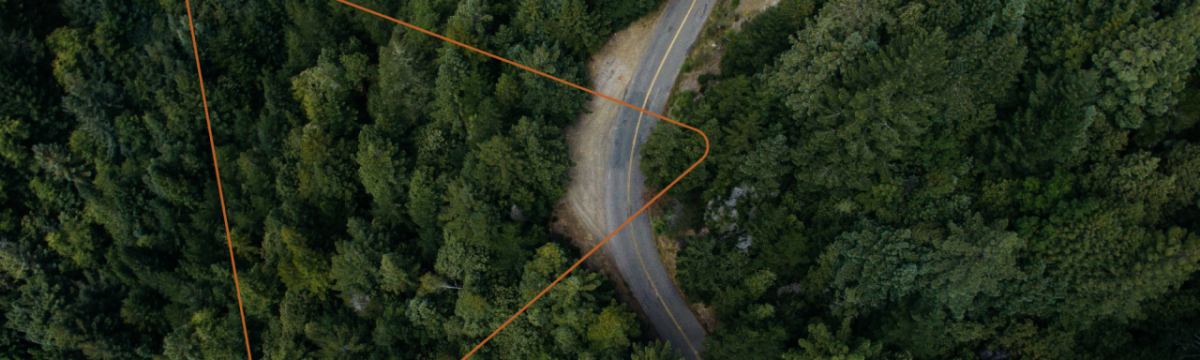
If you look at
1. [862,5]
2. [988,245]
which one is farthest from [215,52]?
[988,245]

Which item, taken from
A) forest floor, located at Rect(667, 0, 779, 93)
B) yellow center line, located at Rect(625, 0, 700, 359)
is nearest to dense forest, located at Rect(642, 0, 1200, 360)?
forest floor, located at Rect(667, 0, 779, 93)

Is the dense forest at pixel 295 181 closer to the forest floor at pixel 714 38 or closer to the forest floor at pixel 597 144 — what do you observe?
the forest floor at pixel 597 144

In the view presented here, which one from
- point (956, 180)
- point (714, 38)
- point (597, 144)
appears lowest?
point (597, 144)

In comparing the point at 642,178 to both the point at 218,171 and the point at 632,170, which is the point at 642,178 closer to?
the point at 632,170

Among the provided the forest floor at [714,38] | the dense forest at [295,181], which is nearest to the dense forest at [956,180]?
the forest floor at [714,38]

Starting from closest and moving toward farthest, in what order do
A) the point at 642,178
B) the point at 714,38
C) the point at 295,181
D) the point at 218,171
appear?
the point at 714,38 < the point at 642,178 < the point at 295,181 < the point at 218,171

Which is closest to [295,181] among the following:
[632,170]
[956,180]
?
[632,170]

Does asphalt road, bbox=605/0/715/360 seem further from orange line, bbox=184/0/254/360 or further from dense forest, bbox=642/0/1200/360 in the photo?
orange line, bbox=184/0/254/360

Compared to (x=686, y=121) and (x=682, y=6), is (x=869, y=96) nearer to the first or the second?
(x=686, y=121)
